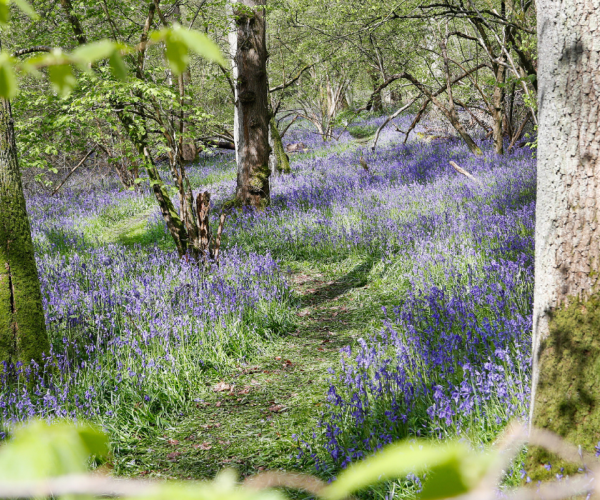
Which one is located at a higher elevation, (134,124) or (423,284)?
(134,124)

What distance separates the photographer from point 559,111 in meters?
2.27

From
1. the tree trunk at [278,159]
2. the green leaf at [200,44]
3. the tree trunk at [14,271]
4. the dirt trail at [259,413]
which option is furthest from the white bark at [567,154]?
the tree trunk at [278,159]

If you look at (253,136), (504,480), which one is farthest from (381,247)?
(504,480)

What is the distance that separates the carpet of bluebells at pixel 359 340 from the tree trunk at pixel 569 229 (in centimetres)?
59

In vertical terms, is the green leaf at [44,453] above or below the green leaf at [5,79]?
below

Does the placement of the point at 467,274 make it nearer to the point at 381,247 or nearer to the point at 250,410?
the point at 381,247

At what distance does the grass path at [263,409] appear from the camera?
11.1 ft

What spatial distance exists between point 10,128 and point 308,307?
386 cm

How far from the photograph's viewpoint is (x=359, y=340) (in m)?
3.73

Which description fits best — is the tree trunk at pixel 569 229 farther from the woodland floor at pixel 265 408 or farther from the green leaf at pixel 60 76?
the green leaf at pixel 60 76

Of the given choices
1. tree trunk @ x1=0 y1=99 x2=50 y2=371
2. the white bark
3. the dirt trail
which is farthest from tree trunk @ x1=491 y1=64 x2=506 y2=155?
tree trunk @ x1=0 y1=99 x2=50 y2=371

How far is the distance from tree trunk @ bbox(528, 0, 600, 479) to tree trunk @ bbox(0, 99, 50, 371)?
3919 mm

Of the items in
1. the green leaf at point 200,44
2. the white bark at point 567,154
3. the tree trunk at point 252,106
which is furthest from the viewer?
the tree trunk at point 252,106

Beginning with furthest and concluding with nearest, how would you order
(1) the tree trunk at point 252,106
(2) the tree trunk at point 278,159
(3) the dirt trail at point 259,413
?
1. (2) the tree trunk at point 278,159
2. (1) the tree trunk at point 252,106
3. (3) the dirt trail at point 259,413
